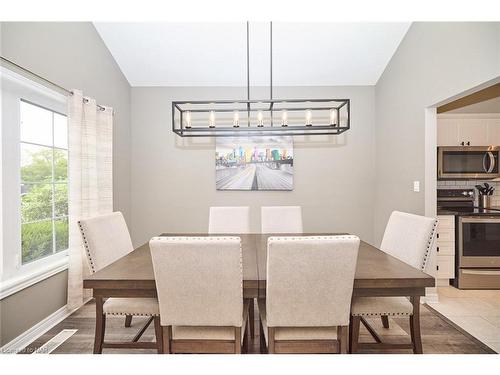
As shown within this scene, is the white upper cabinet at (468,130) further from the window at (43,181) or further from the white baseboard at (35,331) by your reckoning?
the white baseboard at (35,331)

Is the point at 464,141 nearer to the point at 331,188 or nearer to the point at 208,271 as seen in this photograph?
the point at 331,188

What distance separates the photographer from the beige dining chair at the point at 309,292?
132 centimetres

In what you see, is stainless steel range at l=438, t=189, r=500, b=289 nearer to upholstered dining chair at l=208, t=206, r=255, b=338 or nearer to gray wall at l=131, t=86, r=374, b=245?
gray wall at l=131, t=86, r=374, b=245

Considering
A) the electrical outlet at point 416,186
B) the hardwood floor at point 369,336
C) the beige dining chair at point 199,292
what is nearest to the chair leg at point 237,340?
the beige dining chair at point 199,292

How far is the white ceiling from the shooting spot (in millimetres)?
3278

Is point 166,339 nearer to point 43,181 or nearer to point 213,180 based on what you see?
point 43,181

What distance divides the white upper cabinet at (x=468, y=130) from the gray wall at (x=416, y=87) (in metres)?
0.67

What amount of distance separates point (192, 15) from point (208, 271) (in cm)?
101

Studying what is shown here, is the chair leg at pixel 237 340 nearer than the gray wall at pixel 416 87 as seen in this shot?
Yes

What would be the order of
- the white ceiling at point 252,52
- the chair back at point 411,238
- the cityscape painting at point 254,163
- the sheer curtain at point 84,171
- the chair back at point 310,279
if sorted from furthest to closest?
the cityscape painting at point 254,163, the white ceiling at point 252,52, the sheer curtain at point 84,171, the chair back at point 411,238, the chair back at point 310,279

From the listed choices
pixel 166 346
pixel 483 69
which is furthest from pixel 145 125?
pixel 483 69

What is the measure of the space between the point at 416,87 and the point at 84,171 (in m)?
3.32

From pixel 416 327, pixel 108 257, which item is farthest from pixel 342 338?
pixel 108 257

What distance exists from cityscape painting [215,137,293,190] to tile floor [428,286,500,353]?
207cm
